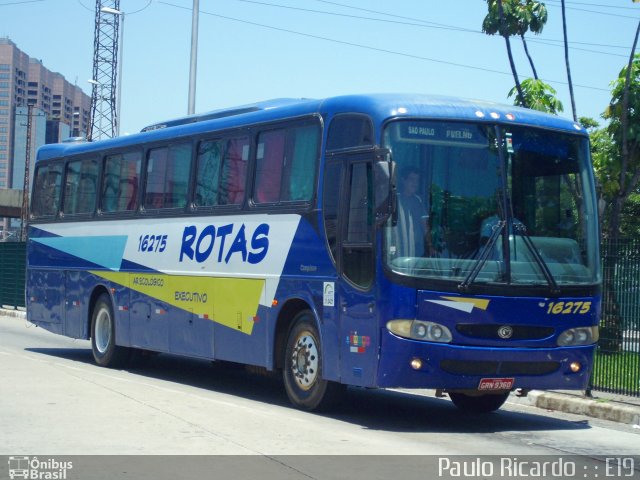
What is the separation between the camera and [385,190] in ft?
34.7

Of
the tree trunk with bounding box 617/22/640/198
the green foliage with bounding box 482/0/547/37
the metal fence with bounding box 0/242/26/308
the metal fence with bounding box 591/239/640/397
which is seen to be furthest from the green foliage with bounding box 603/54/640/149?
the metal fence with bounding box 0/242/26/308

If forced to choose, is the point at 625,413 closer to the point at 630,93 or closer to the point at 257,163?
the point at 257,163

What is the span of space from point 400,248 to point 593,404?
3.95 metres

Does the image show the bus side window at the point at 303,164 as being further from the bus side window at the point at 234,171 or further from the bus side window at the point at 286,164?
the bus side window at the point at 234,171

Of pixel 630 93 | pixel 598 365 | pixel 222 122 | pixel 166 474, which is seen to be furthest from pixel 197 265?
pixel 630 93

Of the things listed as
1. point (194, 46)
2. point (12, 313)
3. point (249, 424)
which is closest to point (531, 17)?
point (194, 46)

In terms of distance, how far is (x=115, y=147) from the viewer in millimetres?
17766

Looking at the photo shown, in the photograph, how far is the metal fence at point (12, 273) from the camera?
34156 millimetres

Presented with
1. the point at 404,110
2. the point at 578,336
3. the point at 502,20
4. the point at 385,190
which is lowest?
the point at 578,336

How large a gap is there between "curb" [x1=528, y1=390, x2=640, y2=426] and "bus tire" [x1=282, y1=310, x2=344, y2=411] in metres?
3.28

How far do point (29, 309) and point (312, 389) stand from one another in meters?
9.88

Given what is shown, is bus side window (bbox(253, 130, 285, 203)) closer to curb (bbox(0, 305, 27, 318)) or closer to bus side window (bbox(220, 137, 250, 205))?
bus side window (bbox(220, 137, 250, 205))

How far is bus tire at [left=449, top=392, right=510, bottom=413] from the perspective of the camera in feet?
42.1

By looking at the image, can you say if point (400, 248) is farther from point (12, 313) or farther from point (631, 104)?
point (12, 313)
